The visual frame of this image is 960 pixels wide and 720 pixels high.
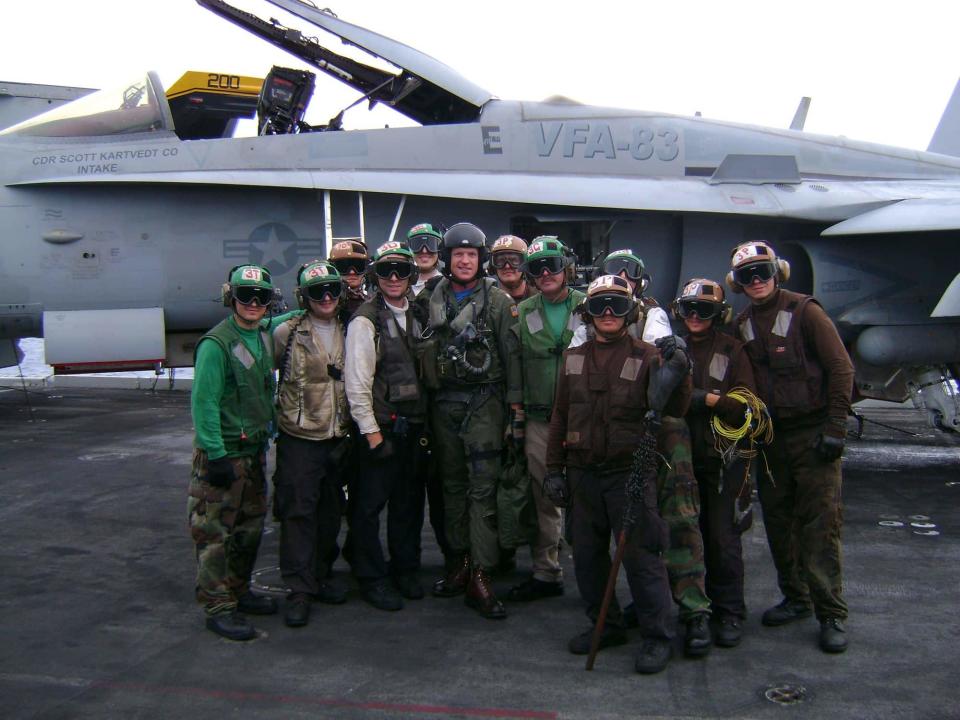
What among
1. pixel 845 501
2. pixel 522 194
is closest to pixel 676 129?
pixel 522 194

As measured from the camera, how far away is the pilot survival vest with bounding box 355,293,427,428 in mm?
4672

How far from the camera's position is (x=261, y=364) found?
14.9ft

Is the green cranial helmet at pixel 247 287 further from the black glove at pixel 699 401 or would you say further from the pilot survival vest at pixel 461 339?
the black glove at pixel 699 401

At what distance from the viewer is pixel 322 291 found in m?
4.65

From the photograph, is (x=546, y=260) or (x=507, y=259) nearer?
(x=546, y=260)

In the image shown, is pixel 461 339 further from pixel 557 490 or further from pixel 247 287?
pixel 247 287

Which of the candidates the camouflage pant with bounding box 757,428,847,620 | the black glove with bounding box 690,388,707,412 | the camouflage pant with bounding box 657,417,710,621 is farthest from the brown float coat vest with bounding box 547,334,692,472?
the camouflage pant with bounding box 757,428,847,620

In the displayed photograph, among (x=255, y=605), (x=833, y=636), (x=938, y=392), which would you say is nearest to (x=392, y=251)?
(x=255, y=605)

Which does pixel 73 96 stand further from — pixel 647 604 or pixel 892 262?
pixel 647 604

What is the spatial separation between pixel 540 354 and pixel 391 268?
96 centimetres

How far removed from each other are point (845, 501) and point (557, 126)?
4.42m

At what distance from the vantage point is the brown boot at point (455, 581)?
15.8ft

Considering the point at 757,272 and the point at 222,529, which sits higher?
the point at 757,272

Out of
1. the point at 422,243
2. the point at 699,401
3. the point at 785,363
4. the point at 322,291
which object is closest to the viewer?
the point at 699,401
